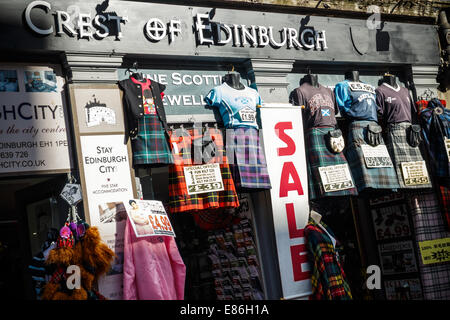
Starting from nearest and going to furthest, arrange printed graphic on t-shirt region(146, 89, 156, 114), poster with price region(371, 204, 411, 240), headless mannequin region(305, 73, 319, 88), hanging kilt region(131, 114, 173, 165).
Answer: hanging kilt region(131, 114, 173, 165)
printed graphic on t-shirt region(146, 89, 156, 114)
headless mannequin region(305, 73, 319, 88)
poster with price region(371, 204, 411, 240)

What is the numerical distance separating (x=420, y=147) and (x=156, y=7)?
4001 millimetres

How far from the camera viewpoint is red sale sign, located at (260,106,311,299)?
6852mm

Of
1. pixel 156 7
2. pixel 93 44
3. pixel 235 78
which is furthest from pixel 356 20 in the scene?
pixel 93 44

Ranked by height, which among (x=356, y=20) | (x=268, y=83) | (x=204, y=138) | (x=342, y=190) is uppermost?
(x=356, y=20)

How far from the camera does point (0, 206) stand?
7.41m

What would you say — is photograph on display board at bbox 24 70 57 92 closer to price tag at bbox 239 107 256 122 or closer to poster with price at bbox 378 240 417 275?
price tag at bbox 239 107 256 122

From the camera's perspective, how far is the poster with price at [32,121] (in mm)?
5898

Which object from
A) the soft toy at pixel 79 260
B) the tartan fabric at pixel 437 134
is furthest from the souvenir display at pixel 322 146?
the soft toy at pixel 79 260

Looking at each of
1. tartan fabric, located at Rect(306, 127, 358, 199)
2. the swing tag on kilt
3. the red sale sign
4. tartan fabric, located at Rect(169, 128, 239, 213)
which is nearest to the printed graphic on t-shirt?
tartan fabric, located at Rect(169, 128, 239, 213)

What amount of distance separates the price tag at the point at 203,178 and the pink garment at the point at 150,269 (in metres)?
0.71

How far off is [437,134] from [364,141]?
1.18 m

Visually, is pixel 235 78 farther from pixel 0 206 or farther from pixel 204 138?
pixel 0 206

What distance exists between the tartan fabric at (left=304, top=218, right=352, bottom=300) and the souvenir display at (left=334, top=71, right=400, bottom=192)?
942 millimetres

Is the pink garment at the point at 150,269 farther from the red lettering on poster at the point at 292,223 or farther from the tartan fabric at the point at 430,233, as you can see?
the tartan fabric at the point at 430,233
